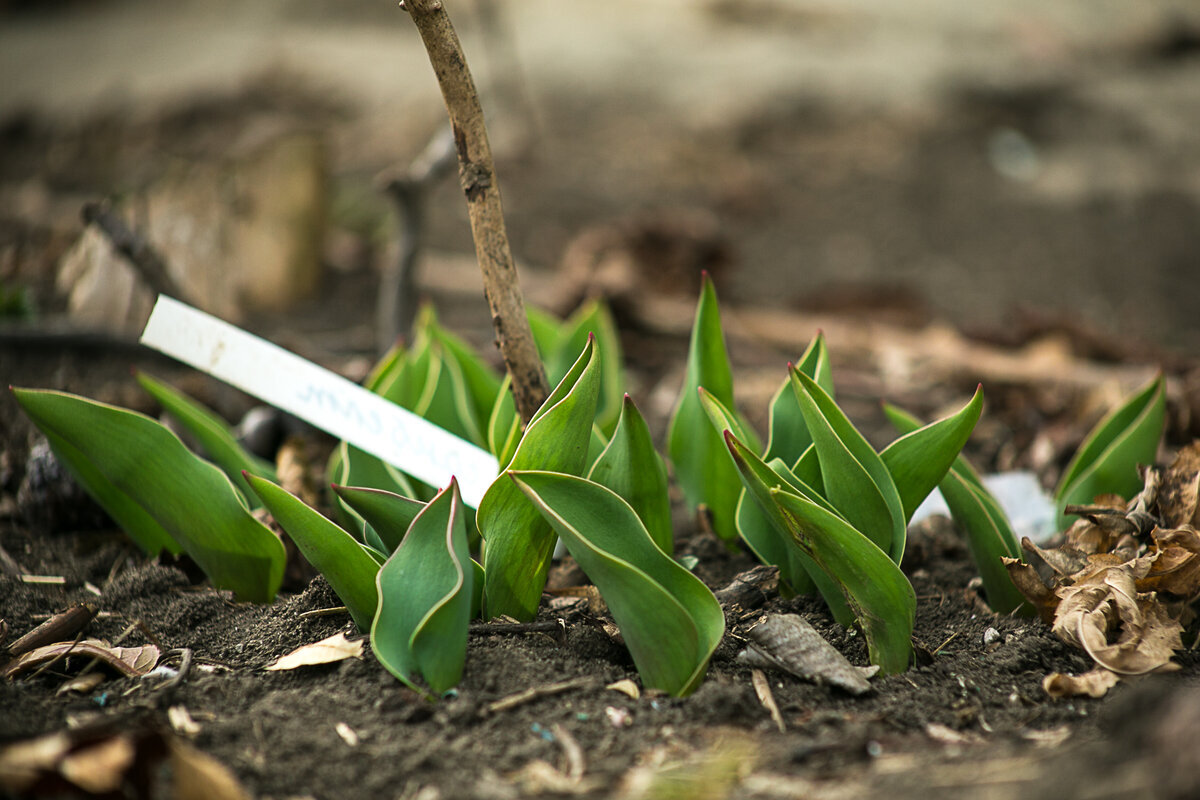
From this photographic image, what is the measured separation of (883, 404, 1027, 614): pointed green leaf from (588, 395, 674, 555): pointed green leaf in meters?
0.33

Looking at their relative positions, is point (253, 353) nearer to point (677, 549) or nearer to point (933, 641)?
point (677, 549)

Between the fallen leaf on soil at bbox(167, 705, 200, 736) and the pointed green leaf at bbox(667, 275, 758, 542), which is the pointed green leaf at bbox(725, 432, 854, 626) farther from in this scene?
the fallen leaf on soil at bbox(167, 705, 200, 736)

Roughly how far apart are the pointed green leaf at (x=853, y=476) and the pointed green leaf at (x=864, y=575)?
78mm

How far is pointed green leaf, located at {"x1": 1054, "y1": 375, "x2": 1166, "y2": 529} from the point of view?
1236mm

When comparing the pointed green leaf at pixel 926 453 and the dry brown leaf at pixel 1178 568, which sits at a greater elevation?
the pointed green leaf at pixel 926 453

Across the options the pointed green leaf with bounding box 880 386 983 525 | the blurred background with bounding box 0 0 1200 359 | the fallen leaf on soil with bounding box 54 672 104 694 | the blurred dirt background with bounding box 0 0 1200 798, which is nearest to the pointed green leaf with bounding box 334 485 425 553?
the blurred dirt background with bounding box 0 0 1200 798

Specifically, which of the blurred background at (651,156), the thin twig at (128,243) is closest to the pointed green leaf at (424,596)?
the thin twig at (128,243)

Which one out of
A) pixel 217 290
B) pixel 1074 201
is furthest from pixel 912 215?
pixel 217 290

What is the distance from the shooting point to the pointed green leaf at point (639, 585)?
85cm

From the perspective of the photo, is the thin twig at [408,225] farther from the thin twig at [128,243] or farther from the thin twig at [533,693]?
the thin twig at [533,693]

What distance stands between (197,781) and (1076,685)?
90 cm

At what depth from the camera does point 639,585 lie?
2.77 feet

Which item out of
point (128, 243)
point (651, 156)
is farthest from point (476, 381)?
point (651, 156)

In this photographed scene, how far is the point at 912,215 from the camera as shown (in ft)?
12.8
